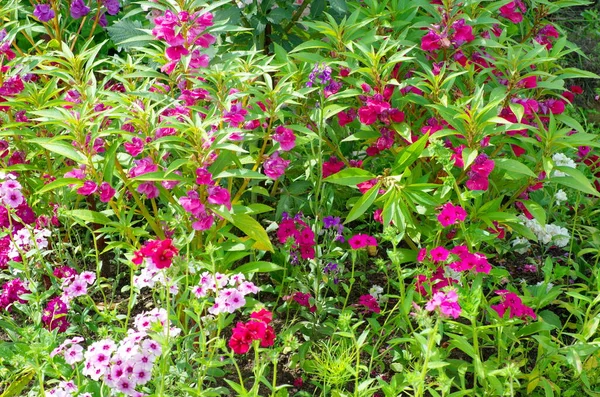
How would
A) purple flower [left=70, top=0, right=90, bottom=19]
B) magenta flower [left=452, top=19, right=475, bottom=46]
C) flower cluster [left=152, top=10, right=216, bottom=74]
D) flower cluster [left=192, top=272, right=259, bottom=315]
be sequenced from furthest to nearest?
purple flower [left=70, top=0, right=90, bottom=19] < magenta flower [left=452, top=19, right=475, bottom=46] < flower cluster [left=152, top=10, right=216, bottom=74] < flower cluster [left=192, top=272, right=259, bottom=315]

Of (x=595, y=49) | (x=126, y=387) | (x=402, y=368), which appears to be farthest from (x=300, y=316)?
(x=595, y=49)

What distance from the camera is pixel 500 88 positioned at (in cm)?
243

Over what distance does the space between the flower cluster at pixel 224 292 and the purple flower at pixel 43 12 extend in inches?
52.6

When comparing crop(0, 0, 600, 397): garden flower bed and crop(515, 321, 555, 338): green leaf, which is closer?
crop(0, 0, 600, 397): garden flower bed

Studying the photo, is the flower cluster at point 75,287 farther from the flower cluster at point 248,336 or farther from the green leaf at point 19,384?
the flower cluster at point 248,336

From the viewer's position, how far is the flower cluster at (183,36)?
7.43 feet

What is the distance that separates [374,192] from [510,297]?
50 centimetres

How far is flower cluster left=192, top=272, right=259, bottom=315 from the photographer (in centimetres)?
187

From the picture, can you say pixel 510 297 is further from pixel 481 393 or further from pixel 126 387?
pixel 126 387

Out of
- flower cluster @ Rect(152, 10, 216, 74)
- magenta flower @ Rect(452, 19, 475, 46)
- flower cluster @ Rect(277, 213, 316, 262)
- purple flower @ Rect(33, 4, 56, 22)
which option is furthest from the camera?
purple flower @ Rect(33, 4, 56, 22)

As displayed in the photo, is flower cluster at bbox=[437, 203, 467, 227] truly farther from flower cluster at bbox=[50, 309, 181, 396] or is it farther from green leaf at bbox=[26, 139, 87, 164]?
green leaf at bbox=[26, 139, 87, 164]

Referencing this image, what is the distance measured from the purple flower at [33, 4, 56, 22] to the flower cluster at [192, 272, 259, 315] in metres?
1.34

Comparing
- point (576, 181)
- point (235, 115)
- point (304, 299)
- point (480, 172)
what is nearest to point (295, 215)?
point (304, 299)

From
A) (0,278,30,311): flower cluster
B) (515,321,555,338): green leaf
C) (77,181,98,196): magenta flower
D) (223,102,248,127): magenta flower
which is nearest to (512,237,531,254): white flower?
(515,321,555,338): green leaf
